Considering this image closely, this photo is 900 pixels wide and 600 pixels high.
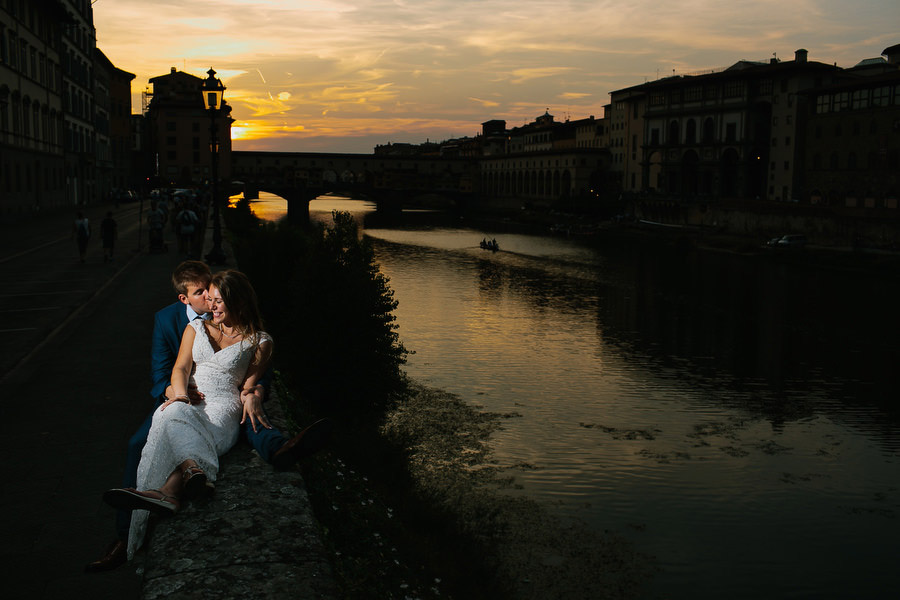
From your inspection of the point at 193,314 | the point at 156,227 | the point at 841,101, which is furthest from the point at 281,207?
the point at 193,314

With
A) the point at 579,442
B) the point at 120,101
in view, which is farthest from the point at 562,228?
the point at 579,442

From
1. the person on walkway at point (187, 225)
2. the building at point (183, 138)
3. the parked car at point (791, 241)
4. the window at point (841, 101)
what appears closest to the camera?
the person on walkway at point (187, 225)

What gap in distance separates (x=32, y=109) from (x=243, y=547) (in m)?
48.6

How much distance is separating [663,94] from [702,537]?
8598 centimetres

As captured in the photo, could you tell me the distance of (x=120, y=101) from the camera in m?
91.9

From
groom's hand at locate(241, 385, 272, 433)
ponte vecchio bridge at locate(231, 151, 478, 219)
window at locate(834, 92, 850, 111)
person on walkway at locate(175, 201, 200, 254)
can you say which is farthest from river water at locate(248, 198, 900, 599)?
ponte vecchio bridge at locate(231, 151, 478, 219)

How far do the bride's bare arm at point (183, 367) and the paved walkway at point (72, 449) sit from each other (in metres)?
0.64

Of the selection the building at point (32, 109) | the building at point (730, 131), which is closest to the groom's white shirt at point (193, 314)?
the building at point (32, 109)

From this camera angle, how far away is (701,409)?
882 inches

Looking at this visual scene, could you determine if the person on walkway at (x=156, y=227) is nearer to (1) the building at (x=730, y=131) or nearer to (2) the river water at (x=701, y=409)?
(2) the river water at (x=701, y=409)

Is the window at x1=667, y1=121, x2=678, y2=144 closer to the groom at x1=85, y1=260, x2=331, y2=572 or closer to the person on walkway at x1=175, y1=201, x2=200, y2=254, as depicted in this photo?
the person on walkway at x1=175, y1=201, x2=200, y2=254

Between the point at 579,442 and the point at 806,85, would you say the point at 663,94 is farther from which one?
the point at 579,442

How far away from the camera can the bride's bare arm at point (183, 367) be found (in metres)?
5.69

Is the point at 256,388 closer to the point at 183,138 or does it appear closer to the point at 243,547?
the point at 243,547
